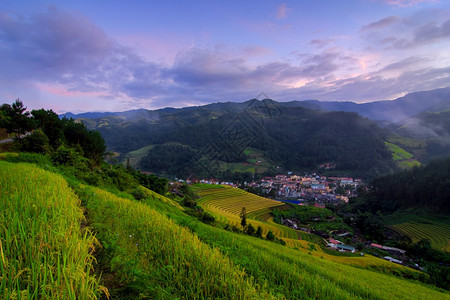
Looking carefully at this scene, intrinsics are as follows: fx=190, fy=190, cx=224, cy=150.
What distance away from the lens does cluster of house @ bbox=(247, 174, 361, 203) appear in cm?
8950

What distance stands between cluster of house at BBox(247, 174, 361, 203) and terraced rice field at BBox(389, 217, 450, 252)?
30438mm

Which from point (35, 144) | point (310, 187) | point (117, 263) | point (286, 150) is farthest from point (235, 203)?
point (286, 150)

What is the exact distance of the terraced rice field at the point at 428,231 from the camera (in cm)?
3965

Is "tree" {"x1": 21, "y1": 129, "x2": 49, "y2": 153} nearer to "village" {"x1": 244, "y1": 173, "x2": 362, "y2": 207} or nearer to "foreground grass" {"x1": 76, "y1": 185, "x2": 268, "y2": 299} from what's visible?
"foreground grass" {"x1": 76, "y1": 185, "x2": 268, "y2": 299}

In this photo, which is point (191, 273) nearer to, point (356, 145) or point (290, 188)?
point (290, 188)

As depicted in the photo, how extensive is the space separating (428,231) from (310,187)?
54636 millimetres

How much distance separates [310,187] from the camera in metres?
101

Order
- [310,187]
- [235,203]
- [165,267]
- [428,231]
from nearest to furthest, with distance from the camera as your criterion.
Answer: [165,267] < [428,231] < [235,203] < [310,187]

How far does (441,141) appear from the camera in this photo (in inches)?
5404

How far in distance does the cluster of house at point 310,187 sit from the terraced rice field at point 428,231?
99.9 ft

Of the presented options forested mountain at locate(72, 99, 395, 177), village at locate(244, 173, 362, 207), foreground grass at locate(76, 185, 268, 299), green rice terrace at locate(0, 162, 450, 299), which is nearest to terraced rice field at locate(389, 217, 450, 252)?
village at locate(244, 173, 362, 207)

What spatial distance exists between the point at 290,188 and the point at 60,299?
10693 centimetres

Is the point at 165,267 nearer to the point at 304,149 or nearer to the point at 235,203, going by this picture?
the point at 235,203

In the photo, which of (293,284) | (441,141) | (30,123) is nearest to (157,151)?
(30,123)
